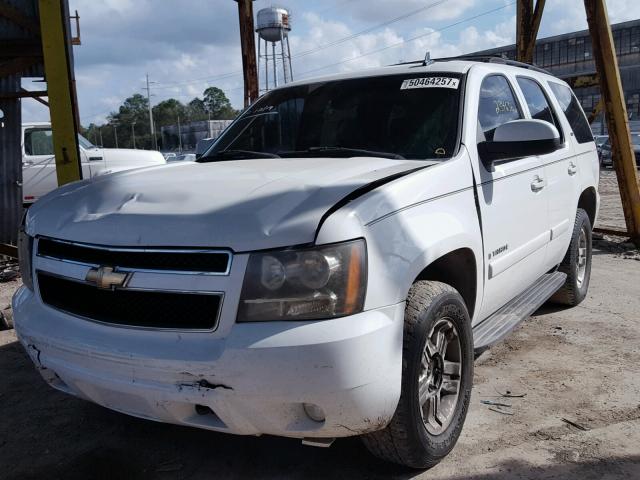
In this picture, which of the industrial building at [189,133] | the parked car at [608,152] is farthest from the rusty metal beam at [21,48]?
the industrial building at [189,133]

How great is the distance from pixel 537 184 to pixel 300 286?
7.61ft

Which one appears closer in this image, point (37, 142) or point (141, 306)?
point (141, 306)

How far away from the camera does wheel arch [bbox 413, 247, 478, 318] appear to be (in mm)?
2904

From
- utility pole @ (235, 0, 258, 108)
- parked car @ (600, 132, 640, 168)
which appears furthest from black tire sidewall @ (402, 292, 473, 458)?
parked car @ (600, 132, 640, 168)

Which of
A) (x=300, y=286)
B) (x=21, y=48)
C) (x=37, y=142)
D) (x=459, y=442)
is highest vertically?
(x=21, y=48)

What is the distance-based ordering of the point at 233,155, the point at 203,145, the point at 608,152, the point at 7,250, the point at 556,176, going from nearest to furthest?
1. the point at 233,155
2. the point at 556,176
3. the point at 203,145
4. the point at 7,250
5. the point at 608,152

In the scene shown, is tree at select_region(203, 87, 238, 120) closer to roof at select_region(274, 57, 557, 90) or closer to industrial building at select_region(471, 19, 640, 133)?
industrial building at select_region(471, 19, 640, 133)

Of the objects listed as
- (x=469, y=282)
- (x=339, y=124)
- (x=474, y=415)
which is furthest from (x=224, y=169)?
(x=474, y=415)

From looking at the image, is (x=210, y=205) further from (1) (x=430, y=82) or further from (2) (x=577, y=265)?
(2) (x=577, y=265)

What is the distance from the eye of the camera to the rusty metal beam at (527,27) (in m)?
8.71

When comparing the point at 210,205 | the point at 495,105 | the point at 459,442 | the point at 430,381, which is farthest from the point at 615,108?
the point at 210,205

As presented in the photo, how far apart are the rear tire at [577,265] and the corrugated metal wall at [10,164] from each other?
6217mm

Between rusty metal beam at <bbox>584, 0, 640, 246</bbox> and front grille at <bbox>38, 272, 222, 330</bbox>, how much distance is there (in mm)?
7172

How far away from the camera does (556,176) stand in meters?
4.35
